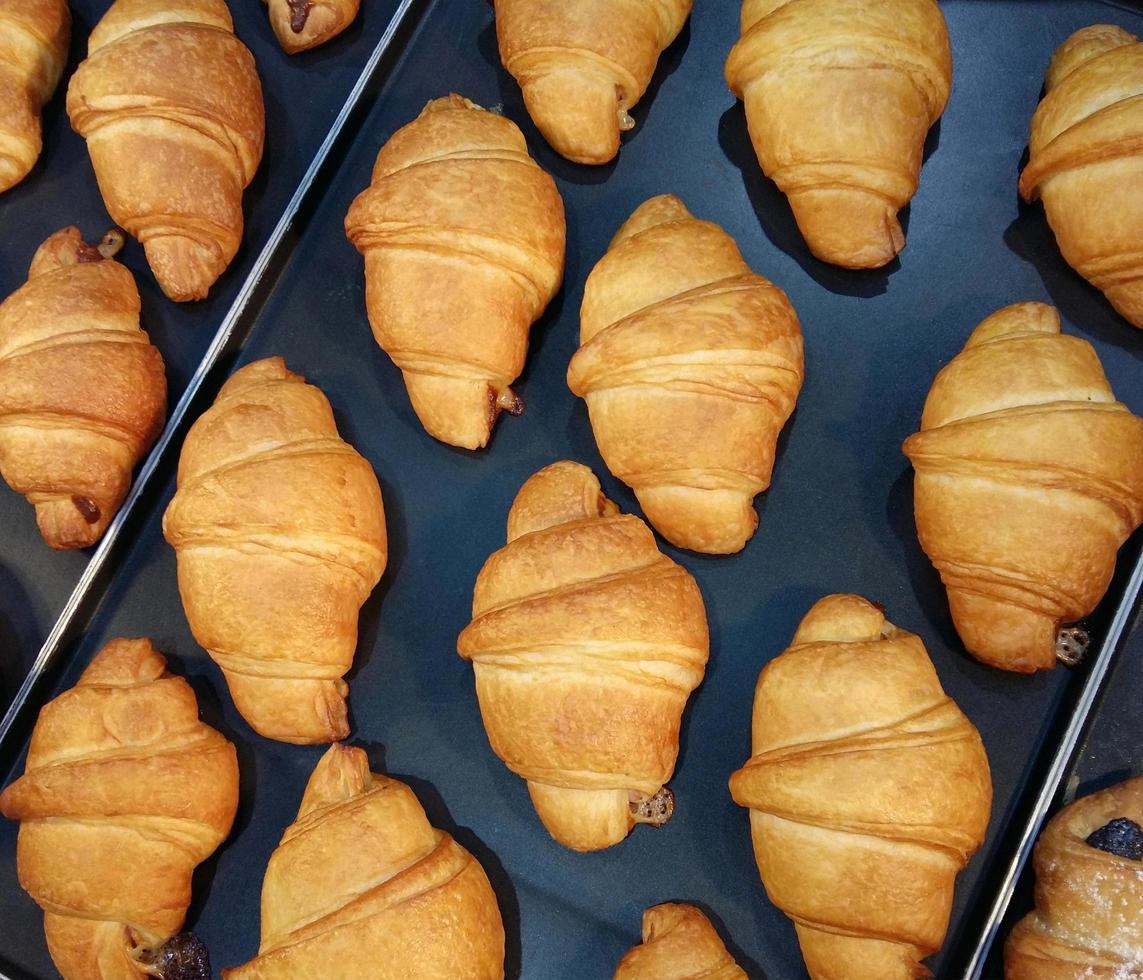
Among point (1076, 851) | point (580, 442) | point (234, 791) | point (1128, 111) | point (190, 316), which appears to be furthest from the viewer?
point (190, 316)

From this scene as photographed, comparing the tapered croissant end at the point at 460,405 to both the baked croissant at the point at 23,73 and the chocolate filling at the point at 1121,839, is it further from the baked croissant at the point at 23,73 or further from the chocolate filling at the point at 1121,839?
the chocolate filling at the point at 1121,839

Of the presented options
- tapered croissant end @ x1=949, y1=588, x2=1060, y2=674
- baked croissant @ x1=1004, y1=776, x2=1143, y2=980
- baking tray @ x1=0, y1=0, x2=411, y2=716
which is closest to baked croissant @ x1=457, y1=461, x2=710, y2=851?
tapered croissant end @ x1=949, y1=588, x2=1060, y2=674

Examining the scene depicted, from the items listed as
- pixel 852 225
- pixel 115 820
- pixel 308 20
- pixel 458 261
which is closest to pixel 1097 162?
pixel 852 225

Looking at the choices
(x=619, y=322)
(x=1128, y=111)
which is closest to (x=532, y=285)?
(x=619, y=322)

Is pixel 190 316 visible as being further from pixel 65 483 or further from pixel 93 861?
pixel 93 861

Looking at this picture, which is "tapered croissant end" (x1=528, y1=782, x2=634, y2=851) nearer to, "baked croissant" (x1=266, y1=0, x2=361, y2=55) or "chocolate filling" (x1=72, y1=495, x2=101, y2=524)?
"chocolate filling" (x1=72, y1=495, x2=101, y2=524)

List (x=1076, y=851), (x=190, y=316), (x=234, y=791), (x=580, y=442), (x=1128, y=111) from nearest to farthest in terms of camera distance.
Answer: (x=1076, y=851) → (x=1128, y=111) → (x=234, y=791) → (x=580, y=442) → (x=190, y=316)

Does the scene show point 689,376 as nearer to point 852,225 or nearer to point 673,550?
point 673,550
